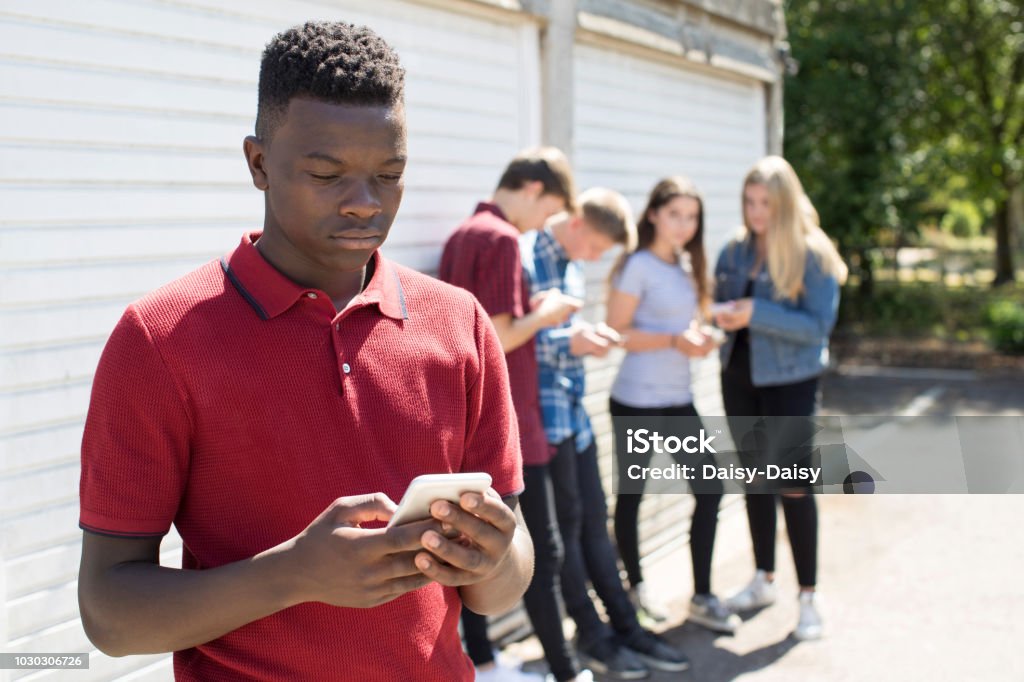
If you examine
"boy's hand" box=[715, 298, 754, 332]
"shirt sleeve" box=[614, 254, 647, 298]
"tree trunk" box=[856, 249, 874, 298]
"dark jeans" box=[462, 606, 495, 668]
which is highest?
"shirt sleeve" box=[614, 254, 647, 298]

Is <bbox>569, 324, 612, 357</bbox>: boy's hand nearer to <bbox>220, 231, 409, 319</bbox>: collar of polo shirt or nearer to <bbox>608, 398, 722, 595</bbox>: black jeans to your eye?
<bbox>608, 398, 722, 595</bbox>: black jeans

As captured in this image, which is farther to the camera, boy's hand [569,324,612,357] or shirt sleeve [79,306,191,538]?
boy's hand [569,324,612,357]

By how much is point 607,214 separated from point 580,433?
998 millimetres

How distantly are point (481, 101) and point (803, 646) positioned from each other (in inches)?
121

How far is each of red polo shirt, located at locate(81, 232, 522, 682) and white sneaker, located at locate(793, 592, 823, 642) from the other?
368cm

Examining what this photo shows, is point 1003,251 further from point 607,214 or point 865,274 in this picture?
point 607,214

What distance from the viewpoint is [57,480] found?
9.93 feet

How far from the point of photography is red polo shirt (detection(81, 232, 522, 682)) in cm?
147

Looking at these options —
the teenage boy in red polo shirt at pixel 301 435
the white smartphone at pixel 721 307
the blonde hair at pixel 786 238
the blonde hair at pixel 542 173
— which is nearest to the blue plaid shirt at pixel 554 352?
the blonde hair at pixel 542 173

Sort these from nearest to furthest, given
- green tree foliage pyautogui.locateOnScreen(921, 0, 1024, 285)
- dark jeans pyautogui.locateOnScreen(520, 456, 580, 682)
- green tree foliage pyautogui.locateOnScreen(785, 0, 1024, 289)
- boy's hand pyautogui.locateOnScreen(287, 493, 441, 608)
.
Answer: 1. boy's hand pyautogui.locateOnScreen(287, 493, 441, 608)
2. dark jeans pyautogui.locateOnScreen(520, 456, 580, 682)
3. green tree foliage pyautogui.locateOnScreen(785, 0, 1024, 289)
4. green tree foliage pyautogui.locateOnScreen(921, 0, 1024, 285)

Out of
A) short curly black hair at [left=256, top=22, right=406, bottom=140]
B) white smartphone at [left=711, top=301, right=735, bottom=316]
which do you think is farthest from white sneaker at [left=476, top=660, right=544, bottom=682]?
short curly black hair at [left=256, top=22, right=406, bottom=140]

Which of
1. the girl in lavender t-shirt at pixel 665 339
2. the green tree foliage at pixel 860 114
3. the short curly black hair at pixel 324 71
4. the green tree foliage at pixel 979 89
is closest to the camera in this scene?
the short curly black hair at pixel 324 71

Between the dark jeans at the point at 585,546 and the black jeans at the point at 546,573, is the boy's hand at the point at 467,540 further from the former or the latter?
the dark jeans at the point at 585,546

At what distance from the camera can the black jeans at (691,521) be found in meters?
5.09
